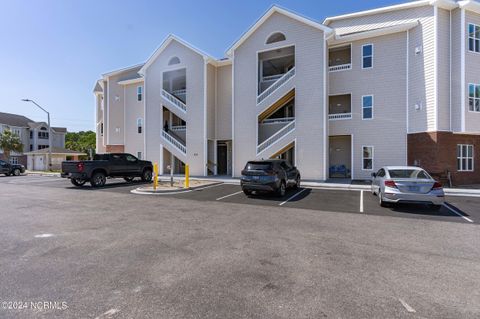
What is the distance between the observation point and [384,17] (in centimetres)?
1845

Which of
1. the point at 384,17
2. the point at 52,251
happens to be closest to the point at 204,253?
the point at 52,251

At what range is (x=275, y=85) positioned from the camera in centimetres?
1914

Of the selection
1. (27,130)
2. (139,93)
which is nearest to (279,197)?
(139,93)

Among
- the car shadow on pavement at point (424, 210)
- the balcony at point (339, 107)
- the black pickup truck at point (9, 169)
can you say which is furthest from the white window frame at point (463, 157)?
the black pickup truck at point (9, 169)

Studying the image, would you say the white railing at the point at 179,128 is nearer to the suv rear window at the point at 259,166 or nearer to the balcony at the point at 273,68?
the balcony at the point at 273,68

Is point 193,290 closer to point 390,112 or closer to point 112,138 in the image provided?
point 390,112

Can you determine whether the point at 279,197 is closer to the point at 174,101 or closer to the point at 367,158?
the point at 367,158

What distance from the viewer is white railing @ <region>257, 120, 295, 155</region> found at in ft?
60.8

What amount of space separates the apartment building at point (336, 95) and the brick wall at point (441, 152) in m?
0.07

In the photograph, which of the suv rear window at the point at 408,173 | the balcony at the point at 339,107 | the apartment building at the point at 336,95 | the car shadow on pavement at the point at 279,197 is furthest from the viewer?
the balcony at the point at 339,107

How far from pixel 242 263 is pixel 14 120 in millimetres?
67071

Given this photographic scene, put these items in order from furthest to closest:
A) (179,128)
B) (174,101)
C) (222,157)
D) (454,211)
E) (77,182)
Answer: (179,128) < (222,157) < (174,101) < (77,182) < (454,211)

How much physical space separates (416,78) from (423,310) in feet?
58.3

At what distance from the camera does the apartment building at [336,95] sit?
1574 centimetres
